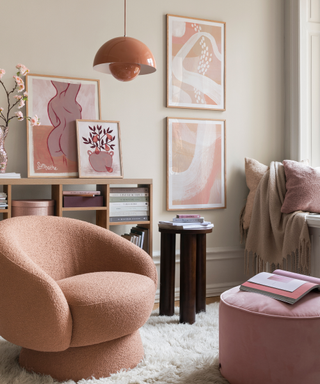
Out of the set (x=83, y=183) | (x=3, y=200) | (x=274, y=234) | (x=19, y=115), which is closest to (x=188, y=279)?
(x=274, y=234)

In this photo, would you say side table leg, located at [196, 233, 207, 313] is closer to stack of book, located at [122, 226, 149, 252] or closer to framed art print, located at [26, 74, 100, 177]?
stack of book, located at [122, 226, 149, 252]

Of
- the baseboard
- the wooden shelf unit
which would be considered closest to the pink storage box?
the wooden shelf unit

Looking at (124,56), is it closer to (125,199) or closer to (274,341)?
(125,199)

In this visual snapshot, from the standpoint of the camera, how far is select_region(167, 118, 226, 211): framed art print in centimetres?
334

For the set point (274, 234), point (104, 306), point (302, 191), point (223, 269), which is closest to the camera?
point (104, 306)

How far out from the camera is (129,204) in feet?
9.70

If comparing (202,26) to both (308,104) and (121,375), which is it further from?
(121,375)

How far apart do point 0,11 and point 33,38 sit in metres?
0.28

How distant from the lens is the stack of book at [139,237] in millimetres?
2939

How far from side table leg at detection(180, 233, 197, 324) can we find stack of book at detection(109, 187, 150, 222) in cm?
45

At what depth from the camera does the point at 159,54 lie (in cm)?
328

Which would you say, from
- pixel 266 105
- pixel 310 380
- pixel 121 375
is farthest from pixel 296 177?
pixel 121 375

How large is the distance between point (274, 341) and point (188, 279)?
111 cm

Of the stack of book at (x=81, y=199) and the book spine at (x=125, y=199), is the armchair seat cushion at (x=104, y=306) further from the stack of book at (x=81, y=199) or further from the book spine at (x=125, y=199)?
the book spine at (x=125, y=199)
